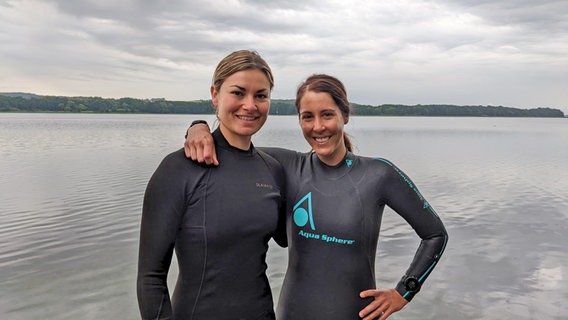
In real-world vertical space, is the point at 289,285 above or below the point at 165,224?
below

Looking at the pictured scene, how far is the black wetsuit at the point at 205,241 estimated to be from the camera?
232 centimetres

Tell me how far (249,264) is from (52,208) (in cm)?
1217

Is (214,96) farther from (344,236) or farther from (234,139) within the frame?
(344,236)

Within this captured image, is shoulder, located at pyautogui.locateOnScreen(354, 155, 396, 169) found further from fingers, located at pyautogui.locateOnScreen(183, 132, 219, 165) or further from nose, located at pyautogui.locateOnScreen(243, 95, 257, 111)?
fingers, located at pyautogui.locateOnScreen(183, 132, 219, 165)

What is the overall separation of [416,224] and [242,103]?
1536mm

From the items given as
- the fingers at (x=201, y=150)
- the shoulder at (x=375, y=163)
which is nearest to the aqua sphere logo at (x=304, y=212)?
the shoulder at (x=375, y=163)

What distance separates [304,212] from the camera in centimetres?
303

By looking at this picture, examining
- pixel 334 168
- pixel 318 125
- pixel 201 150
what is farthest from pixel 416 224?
pixel 201 150

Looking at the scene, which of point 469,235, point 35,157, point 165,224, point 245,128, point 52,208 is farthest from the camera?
point 35,157

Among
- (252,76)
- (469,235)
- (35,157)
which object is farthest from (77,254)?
(35,157)

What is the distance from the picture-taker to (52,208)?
12.5 metres

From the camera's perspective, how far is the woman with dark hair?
9.75ft

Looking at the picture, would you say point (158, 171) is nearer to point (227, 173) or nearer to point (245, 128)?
point (227, 173)

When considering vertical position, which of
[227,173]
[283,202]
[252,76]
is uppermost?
[252,76]
